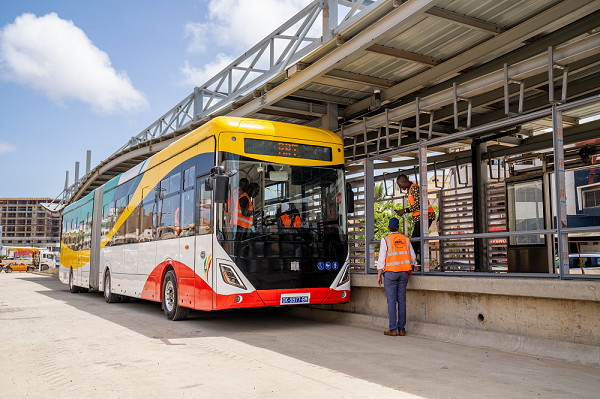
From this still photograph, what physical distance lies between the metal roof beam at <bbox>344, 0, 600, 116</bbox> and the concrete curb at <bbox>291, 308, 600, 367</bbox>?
4.34 meters

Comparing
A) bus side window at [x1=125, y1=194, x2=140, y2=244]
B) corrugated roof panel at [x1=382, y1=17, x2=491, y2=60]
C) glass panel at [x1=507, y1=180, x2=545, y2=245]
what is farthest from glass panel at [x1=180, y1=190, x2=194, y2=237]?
glass panel at [x1=507, y1=180, x2=545, y2=245]

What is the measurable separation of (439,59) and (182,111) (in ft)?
35.9

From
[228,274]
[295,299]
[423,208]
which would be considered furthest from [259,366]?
[423,208]

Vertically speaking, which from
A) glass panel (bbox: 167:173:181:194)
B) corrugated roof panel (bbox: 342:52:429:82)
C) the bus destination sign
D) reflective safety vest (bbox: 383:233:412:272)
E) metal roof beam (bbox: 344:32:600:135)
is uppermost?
corrugated roof panel (bbox: 342:52:429:82)

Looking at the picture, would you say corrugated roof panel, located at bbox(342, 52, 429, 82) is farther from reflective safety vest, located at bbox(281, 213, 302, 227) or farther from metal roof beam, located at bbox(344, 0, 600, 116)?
reflective safety vest, located at bbox(281, 213, 302, 227)

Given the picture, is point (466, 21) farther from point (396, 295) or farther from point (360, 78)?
point (396, 295)

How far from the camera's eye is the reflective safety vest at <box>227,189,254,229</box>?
9477 mm

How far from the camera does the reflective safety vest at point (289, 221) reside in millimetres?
9879

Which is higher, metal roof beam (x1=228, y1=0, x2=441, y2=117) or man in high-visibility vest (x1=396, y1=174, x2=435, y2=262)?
metal roof beam (x1=228, y1=0, x2=441, y2=117)

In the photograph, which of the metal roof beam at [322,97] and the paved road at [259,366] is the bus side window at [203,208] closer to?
the paved road at [259,366]

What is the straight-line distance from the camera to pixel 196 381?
5.91m

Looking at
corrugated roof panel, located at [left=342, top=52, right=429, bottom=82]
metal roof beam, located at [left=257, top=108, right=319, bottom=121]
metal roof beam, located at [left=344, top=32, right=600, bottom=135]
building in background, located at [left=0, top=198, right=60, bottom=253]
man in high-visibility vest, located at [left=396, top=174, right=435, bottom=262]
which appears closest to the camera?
metal roof beam, located at [left=344, top=32, right=600, bottom=135]

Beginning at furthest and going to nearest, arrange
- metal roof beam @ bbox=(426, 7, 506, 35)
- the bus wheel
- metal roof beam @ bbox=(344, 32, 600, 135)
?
the bus wheel
metal roof beam @ bbox=(426, 7, 506, 35)
metal roof beam @ bbox=(344, 32, 600, 135)

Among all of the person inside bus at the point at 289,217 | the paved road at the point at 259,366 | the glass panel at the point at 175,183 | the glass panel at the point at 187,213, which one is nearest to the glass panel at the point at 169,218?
the glass panel at the point at 175,183
